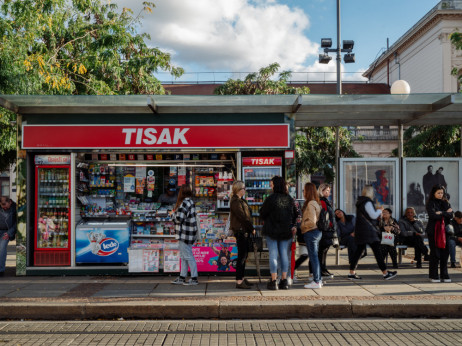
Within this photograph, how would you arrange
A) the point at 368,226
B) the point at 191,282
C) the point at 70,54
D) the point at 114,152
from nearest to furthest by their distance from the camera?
the point at 191,282, the point at 368,226, the point at 114,152, the point at 70,54

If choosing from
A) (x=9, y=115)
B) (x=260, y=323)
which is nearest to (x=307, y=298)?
(x=260, y=323)

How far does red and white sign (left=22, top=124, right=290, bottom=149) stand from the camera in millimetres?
8984

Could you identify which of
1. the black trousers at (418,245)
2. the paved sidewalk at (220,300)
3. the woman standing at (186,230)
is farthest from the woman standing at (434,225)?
the woman standing at (186,230)

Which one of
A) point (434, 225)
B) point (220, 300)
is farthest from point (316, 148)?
point (220, 300)

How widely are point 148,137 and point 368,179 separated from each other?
5.29 metres

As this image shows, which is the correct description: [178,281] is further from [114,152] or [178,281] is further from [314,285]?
[114,152]

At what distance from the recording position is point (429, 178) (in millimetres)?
11023

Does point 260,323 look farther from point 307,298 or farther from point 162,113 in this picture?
point 162,113

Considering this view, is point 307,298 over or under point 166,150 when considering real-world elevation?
under

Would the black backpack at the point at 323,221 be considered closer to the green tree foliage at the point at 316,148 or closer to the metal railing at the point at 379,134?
the green tree foliage at the point at 316,148

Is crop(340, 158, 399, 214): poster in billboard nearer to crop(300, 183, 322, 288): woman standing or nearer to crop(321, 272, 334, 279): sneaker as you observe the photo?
crop(321, 272, 334, 279): sneaker

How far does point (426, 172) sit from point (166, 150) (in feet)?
20.4

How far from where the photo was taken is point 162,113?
29.9 feet

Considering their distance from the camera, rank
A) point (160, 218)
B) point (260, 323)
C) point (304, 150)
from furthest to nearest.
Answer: point (304, 150) → point (160, 218) → point (260, 323)
